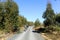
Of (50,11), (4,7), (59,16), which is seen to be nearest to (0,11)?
(4,7)

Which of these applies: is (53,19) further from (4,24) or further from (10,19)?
(4,24)

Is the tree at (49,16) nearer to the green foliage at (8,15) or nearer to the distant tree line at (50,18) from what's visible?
the distant tree line at (50,18)

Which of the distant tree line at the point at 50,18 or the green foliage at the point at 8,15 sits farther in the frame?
the distant tree line at the point at 50,18

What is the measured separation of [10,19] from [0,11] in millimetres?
6124

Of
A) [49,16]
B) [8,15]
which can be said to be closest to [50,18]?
[49,16]

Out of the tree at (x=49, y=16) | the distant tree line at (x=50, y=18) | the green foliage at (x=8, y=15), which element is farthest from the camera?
the tree at (x=49, y=16)

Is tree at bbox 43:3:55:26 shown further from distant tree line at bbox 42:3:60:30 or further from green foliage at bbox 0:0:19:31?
green foliage at bbox 0:0:19:31

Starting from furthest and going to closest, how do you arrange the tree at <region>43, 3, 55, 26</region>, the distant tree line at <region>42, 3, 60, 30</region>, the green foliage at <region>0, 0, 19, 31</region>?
the tree at <region>43, 3, 55, 26</region>
the distant tree line at <region>42, 3, 60, 30</region>
the green foliage at <region>0, 0, 19, 31</region>

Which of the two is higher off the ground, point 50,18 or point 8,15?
point 8,15

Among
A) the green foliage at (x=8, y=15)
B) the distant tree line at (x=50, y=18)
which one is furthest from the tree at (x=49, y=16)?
the green foliage at (x=8, y=15)

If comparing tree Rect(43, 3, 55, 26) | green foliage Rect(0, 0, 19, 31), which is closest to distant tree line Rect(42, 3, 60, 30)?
tree Rect(43, 3, 55, 26)

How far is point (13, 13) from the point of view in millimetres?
48750

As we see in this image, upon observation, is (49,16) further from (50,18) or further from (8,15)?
(8,15)

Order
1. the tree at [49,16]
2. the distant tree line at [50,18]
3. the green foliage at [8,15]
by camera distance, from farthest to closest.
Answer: the tree at [49,16] → the distant tree line at [50,18] → the green foliage at [8,15]
